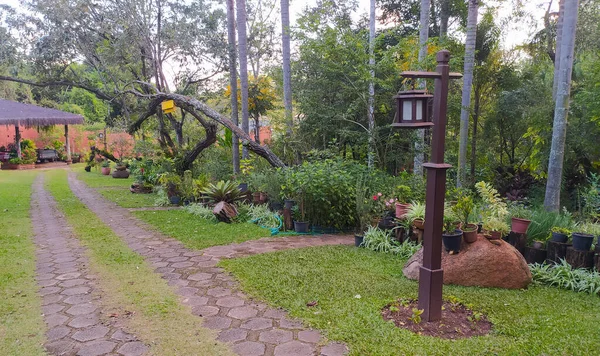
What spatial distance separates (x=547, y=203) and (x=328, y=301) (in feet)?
13.4

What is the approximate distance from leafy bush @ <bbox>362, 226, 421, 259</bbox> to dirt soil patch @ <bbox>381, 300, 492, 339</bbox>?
4.80 ft

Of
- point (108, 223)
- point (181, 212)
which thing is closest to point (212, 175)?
point (181, 212)

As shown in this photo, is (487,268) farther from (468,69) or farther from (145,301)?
(468,69)

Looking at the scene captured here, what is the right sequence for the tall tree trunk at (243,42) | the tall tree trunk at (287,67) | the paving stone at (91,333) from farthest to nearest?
the tall tree trunk at (287,67) → the tall tree trunk at (243,42) → the paving stone at (91,333)

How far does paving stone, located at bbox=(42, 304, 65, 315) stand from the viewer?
3.04 m

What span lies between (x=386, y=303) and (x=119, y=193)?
884 cm

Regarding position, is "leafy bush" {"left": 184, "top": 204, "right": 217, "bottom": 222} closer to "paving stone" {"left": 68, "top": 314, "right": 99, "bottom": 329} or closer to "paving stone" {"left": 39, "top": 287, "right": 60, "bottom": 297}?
"paving stone" {"left": 39, "top": 287, "right": 60, "bottom": 297}

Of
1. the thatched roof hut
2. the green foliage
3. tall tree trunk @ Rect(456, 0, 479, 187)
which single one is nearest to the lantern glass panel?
tall tree trunk @ Rect(456, 0, 479, 187)

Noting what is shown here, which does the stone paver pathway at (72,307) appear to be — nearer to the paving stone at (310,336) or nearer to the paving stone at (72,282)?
the paving stone at (72,282)

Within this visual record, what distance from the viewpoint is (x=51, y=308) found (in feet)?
10.2

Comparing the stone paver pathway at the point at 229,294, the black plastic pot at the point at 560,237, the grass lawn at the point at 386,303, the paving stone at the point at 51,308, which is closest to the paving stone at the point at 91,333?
the paving stone at the point at 51,308

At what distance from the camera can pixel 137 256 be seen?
460 cm

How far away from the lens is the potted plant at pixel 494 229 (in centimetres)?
388

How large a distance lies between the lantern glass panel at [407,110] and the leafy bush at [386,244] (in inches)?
85.3
